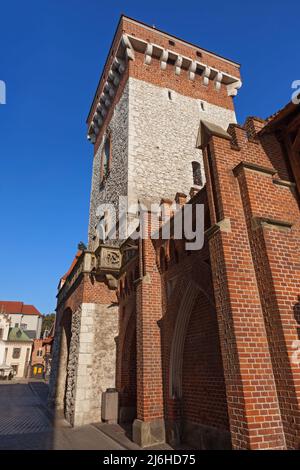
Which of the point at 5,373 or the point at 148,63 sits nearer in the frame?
the point at 148,63

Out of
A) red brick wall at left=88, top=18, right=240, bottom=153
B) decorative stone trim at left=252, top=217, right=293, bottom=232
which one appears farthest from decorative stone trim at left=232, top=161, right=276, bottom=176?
red brick wall at left=88, top=18, right=240, bottom=153

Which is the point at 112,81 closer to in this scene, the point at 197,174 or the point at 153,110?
the point at 153,110

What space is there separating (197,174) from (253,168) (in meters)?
10.6

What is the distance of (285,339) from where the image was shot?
173 inches

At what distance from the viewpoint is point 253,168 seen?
19.0 feet

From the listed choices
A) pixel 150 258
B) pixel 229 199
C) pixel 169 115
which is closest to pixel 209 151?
pixel 229 199

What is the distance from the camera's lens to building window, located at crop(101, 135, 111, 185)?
17975 mm

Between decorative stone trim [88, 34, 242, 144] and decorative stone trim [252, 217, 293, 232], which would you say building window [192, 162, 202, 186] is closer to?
decorative stone trim [88, 34, 242, 144]

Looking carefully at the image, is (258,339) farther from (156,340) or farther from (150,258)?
(150,258)

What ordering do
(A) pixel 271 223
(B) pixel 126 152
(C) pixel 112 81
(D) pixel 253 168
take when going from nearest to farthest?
(A) pixel 271 223, (D) pixel 253 168, (B) pixel 126 152, (C) pixel 112 81

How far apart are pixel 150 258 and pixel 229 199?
3923mm

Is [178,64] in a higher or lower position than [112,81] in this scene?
higher

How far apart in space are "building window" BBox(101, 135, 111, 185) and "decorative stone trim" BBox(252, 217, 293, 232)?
1350 cm

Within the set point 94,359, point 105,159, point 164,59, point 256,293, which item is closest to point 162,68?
point 164,59
